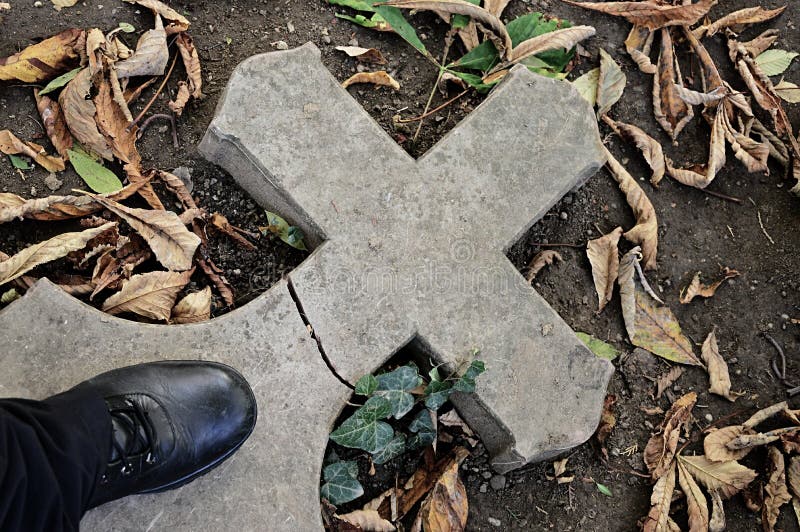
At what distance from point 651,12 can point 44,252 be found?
2.33m

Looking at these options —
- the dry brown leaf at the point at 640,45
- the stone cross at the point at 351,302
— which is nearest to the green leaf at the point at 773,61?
the dry brown leaf at the point at 640,45

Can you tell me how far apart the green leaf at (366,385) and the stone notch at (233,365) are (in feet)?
0.20

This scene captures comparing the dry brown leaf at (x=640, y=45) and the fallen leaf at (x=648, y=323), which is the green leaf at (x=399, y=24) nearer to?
the dry brown leaf at (x=640, y=45)

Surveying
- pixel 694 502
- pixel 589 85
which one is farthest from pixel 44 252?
pixel 694 502

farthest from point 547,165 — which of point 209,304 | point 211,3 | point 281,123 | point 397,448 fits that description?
point 211,3

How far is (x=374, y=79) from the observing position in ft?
8.25

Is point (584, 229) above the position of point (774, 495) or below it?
above

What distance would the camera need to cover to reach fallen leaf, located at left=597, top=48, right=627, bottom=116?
2.64 metres

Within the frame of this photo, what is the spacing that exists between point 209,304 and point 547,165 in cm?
118

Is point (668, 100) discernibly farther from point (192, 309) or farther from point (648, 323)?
point (192, 309)

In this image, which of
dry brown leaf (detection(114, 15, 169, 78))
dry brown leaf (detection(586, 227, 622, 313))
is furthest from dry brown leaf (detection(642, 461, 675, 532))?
dry brown leaf (detection(114, 15, 169, 78))

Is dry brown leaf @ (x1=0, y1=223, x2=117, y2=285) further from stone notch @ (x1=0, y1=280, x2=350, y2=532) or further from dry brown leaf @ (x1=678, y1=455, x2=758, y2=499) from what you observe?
dry brown leaf @ (x1=678, y1=455, x2=758, y2=499)

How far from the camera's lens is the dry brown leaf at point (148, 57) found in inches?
91.2

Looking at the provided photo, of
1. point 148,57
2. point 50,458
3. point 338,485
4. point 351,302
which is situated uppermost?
point 148,57
